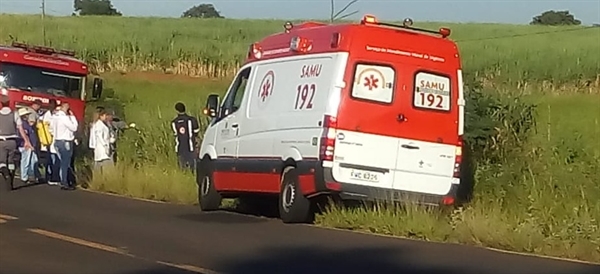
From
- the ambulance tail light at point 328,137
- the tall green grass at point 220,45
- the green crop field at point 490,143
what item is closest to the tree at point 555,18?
the tall green grass at point 220,45

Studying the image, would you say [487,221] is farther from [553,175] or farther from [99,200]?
[99,200]

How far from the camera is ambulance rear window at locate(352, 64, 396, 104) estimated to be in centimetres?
1593

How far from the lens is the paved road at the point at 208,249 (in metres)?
11.9

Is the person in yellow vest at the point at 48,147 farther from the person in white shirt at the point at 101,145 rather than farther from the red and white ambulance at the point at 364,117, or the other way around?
the red and white ambulance at the point at 364,117

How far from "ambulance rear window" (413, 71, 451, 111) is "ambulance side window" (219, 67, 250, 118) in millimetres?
2855

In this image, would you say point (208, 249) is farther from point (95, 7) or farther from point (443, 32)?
point (95, 7)

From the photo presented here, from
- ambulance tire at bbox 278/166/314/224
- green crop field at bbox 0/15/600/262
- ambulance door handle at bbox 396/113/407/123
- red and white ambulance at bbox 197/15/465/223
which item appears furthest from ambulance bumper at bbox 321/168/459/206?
ambulance door handle at bbox 396/113/407/123

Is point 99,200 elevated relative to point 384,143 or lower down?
lower down

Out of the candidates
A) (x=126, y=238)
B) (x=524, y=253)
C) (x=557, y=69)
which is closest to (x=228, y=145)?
(x=126, y=238)

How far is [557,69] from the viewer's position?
52.1 meters

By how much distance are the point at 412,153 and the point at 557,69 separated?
37143mm

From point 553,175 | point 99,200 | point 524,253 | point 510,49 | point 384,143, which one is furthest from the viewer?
point 510,49

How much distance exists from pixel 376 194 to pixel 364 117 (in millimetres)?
977

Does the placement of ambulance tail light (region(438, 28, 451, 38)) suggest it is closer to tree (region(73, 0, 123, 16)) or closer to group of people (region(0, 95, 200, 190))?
group of people (region(0, 95, 200, 190))
